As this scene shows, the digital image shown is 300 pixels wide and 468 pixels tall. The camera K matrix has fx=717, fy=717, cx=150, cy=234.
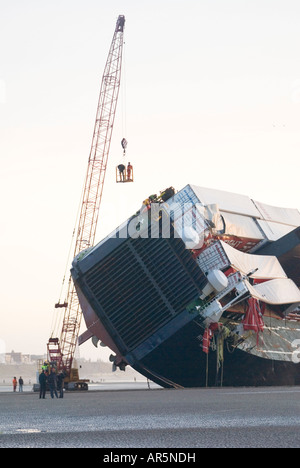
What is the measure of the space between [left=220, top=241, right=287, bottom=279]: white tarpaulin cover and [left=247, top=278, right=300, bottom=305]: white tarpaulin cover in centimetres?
75

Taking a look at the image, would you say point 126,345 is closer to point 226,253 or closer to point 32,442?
point 226,253

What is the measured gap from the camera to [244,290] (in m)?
59.4

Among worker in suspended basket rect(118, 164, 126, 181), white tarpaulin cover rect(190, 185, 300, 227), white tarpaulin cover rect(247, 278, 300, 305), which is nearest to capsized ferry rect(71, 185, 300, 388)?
white tarpaulin cover rect(247, 278, 300, 305)

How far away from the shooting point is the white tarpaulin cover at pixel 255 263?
60862 millimetres

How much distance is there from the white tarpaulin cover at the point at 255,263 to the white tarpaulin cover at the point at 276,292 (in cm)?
75

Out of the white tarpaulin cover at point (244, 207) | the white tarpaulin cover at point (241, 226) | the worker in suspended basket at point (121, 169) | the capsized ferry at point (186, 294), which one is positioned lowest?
the capsized ferry at point (186, 294)

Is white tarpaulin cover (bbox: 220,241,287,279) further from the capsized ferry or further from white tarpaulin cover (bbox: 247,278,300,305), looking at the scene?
white tarpaulin cover (bbox: 247,278,300,305)

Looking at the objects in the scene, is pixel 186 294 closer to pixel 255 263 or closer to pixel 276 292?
pixel 255 263

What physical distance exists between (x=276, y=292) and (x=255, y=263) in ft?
10.5

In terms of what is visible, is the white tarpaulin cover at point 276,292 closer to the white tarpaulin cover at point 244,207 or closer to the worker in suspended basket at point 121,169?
the white tarpaulin cover at point 244,207

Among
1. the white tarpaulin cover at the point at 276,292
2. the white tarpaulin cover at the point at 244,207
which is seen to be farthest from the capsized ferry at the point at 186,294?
the white tarpaulin cover at the point at 244,207

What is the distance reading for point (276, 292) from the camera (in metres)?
64.4
